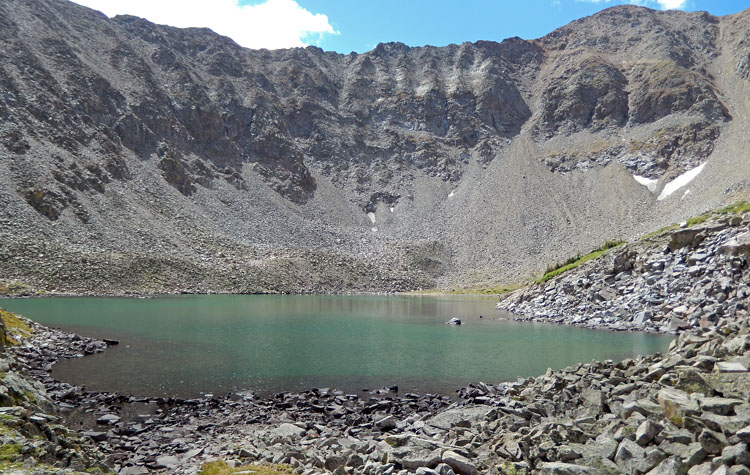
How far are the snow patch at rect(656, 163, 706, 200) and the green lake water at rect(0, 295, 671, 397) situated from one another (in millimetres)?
98631

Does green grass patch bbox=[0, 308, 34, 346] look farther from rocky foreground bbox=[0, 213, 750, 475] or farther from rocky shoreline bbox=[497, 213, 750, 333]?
rocky shoreline bbox=[497, 213, 750, 333]

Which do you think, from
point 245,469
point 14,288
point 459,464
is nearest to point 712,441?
point 459,464

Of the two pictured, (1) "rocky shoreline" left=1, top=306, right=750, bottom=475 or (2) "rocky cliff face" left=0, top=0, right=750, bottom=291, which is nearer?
(1) "rocky shoreline" left=1, top=306, right=750, bottom=475

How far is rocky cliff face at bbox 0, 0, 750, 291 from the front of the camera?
9606 cm

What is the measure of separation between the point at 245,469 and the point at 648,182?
5739 inches

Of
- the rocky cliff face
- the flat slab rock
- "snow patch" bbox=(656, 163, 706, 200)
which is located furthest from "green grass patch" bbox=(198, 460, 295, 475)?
"snow patch" bbox=(656, 163, 706, 200)

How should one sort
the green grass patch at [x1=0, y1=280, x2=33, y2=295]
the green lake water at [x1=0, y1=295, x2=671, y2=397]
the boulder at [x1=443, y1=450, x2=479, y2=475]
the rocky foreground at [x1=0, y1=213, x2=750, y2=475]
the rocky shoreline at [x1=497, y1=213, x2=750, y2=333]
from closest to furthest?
the rocky foreground at [x1=0, y1=213, x2=750, y2=475] < the boulder at [x1=443, y1=450, x2=479, y2=475] < the green lake water at [x1=0, y1=295, x2=671, y2=397] < the rocky shoreline at [x1=497, y1=213, x2=750, y2=333] < the green grass patch at [x1=0, y1=280, x2=33, y2=295]

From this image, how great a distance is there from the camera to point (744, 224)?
40.6 m

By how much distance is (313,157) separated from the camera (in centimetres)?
17012

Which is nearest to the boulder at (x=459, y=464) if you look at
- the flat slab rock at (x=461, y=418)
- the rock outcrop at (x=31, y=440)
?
the flat slab rock at (x=461, y=418)

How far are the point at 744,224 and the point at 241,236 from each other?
100m

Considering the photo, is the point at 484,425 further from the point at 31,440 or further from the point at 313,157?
the point at 313,157

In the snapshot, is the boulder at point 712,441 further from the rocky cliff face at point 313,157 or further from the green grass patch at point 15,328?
the rocky cliff face at point 313,157

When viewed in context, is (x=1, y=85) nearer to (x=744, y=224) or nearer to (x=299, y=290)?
(x=299, y=290)
